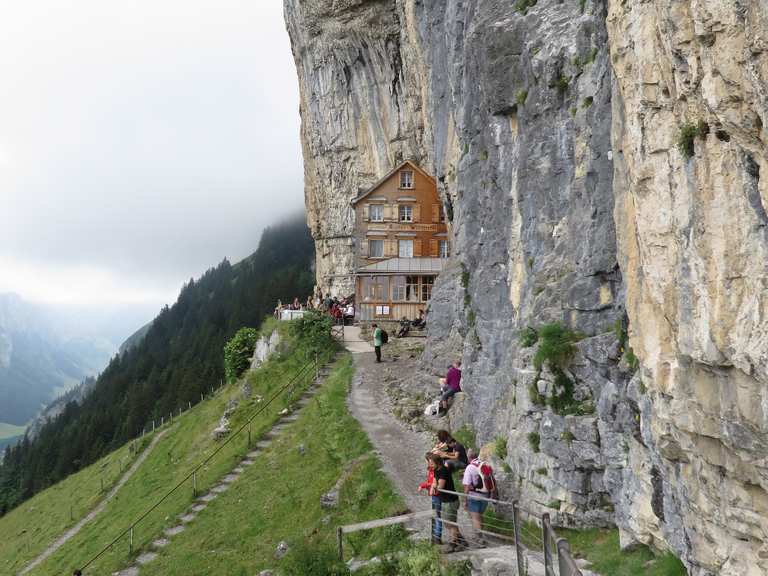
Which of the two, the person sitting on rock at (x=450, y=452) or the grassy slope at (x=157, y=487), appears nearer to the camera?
the person sitting on rock at (x=450, y=452)

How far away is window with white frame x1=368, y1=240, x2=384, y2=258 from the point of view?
47219 millimetres

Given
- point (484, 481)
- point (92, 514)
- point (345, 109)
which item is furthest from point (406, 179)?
point (484, 481)

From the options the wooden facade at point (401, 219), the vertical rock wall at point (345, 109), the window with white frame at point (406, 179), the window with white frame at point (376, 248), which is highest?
the vertical rock wall at point (345, 109)

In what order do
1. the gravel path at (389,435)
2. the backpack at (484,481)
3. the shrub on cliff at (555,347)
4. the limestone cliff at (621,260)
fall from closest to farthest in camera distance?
the limestone cliff at (621,260), the backpack at (484,481), the shrub on cliff at (555,347), the gravel path at (389,435)

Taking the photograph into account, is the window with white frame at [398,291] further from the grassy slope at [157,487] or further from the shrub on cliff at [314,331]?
the grassy slope at [157,487]

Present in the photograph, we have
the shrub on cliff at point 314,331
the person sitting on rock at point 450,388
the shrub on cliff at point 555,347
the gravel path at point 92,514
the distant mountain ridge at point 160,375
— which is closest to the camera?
the shrub on cliff at point 555,347

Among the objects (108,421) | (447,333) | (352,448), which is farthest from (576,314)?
(108,421)

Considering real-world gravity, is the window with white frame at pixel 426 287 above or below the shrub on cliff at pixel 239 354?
above

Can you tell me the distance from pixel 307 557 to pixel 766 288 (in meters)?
10.6

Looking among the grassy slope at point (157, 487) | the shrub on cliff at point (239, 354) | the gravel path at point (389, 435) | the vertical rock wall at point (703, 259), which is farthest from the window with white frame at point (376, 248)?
the vertical rock wall at point (703, 259)

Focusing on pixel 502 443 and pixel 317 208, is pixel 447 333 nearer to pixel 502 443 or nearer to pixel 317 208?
pixel 502 443

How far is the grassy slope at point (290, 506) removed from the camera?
17.0 metres

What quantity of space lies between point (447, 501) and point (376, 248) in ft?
117

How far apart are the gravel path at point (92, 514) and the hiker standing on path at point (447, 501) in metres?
25.7
